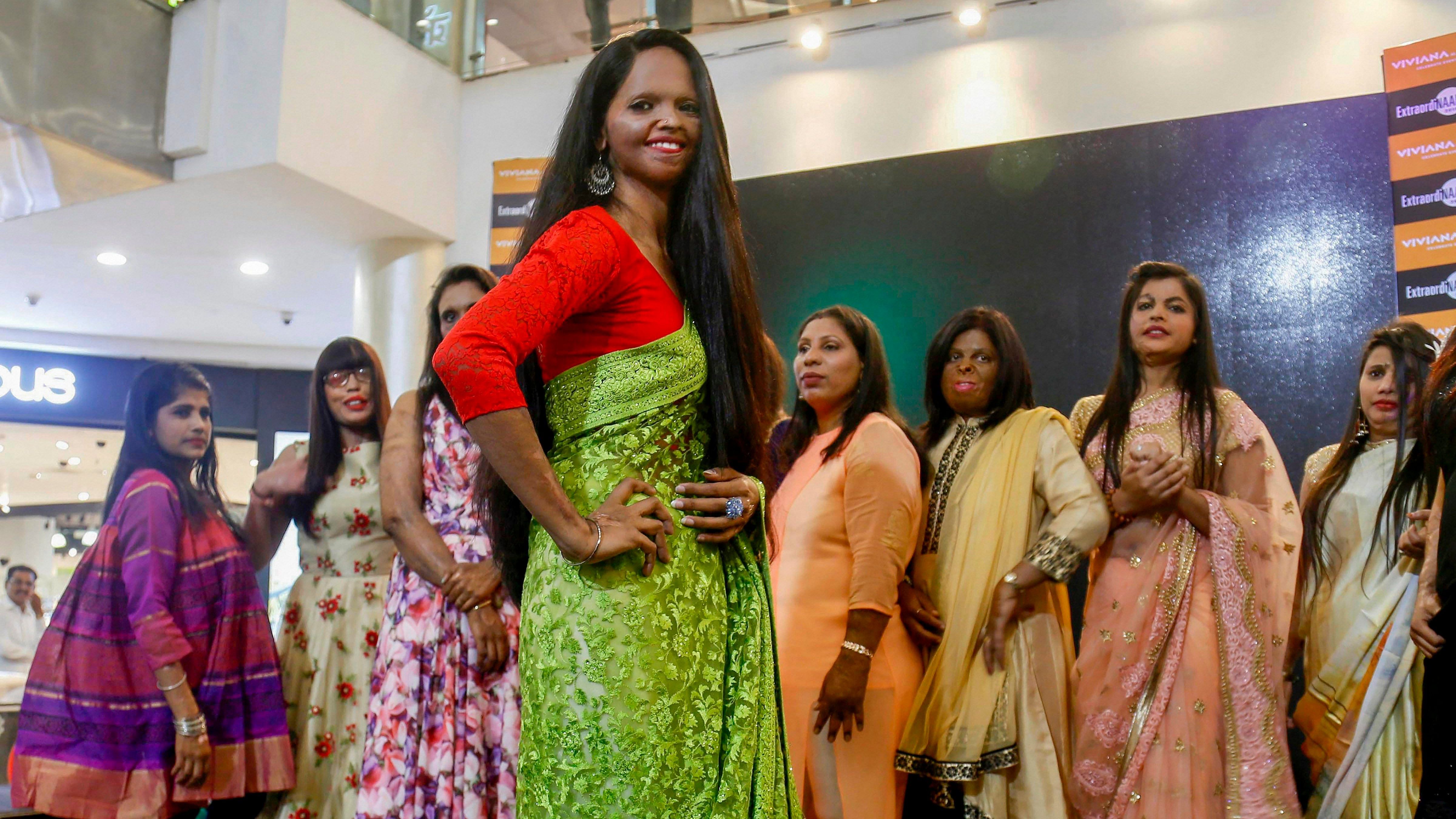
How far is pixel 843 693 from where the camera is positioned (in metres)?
2.92

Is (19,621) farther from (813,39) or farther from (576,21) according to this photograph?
(813,39)

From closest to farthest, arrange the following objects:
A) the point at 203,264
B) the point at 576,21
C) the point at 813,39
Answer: the point at 813,39, the point at 576,21, the point at 203,264

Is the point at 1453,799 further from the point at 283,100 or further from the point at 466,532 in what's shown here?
the point at 283,100

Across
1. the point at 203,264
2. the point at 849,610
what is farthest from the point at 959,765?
the point at 203,264

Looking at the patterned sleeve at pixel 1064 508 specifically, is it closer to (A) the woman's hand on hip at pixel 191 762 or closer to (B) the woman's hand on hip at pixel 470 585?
(B) the woman's hand on hip at pixel 470 585

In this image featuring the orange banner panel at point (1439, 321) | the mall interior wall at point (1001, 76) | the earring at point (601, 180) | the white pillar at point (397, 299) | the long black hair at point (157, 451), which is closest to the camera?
the earring at point (601, 180)

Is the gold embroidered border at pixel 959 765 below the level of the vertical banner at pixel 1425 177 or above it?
below

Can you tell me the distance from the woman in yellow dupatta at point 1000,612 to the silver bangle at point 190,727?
1.85 m

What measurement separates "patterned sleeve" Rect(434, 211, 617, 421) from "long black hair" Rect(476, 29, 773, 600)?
133 mm

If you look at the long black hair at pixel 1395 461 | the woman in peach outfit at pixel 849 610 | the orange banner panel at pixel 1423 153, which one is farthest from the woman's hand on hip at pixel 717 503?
the orange banner panel at pixel 1423 153

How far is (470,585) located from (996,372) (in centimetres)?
177

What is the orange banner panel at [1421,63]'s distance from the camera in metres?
4.04

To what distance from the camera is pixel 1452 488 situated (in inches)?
90.9

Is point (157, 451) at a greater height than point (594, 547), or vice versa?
point (157, 451)
